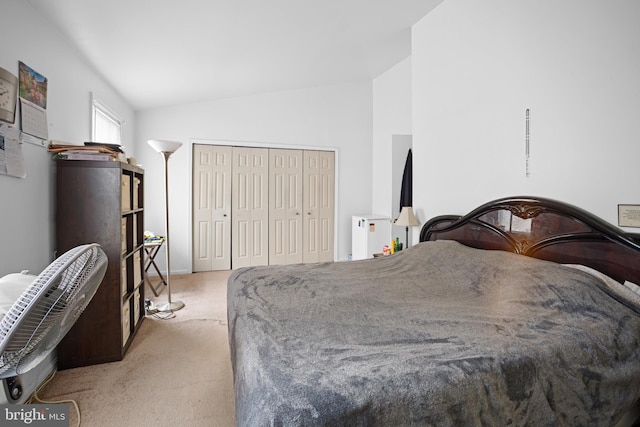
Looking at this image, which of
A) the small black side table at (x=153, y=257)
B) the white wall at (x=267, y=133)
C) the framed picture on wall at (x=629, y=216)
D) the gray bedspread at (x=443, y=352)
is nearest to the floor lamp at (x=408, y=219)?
the gray bedspread at (x=443, y=352)

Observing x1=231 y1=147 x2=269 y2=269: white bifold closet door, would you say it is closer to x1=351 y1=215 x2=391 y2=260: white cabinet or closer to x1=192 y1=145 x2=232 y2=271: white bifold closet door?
x1=192 y1=145 x2=232 y2=271: white bifold closet door

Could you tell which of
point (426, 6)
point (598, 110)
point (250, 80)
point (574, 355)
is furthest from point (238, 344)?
point (250, 80)

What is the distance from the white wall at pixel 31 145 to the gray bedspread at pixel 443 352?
4.16 feet

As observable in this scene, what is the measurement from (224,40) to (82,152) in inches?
60.6

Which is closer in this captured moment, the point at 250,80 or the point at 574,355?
the point at 574,355

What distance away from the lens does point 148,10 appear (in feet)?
7.35

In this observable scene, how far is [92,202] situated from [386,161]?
12.3 feet

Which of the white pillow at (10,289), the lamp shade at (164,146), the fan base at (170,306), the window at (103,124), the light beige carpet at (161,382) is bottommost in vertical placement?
the light beige carpet at (161,382)

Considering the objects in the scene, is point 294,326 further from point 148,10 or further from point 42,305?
point 148,10

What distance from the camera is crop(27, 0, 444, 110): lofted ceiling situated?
2.31 metres

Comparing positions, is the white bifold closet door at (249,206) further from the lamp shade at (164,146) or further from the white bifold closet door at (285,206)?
the lamp shade at (164,146)

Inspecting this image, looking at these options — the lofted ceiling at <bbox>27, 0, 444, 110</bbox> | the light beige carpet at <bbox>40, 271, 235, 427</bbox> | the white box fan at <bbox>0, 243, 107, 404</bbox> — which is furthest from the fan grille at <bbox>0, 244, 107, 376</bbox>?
the lofted ceiling at <bbox>27, 0, 444, 110</bbox>

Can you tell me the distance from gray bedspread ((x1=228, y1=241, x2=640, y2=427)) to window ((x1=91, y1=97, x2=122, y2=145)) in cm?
245

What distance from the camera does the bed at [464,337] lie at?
975 millimetres
